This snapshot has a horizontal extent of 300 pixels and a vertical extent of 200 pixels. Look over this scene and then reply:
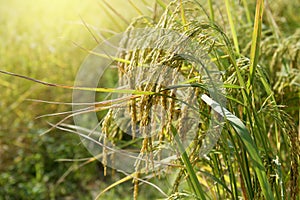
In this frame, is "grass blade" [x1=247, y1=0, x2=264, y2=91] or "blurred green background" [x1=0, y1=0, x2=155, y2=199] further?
"blurred green background" [x1=0, y1=0, x2=155, y2=199]

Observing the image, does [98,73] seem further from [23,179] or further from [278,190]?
[278,190]

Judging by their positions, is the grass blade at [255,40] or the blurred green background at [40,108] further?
the blurred green background at [40,108]

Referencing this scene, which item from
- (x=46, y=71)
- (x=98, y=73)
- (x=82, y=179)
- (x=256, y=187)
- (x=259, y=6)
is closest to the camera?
(x=259, y=6)

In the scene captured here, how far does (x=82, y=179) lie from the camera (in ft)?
12.1

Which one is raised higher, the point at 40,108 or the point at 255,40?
the point at 255,40

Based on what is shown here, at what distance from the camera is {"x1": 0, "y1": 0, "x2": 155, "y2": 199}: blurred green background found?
354 cm

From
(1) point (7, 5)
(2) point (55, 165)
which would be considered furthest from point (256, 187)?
(1) point (7, 5)

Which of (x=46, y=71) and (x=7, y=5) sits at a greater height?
(x=7, y=5)

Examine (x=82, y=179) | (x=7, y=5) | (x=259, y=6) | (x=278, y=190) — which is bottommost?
(x=82, y=179)

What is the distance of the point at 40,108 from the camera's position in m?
4.02

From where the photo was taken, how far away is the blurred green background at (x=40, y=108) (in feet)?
11.6

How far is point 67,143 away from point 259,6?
2.54 meters

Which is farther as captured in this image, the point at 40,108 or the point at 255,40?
the point at 40,108

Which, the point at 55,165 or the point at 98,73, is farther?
the point at 98,73
